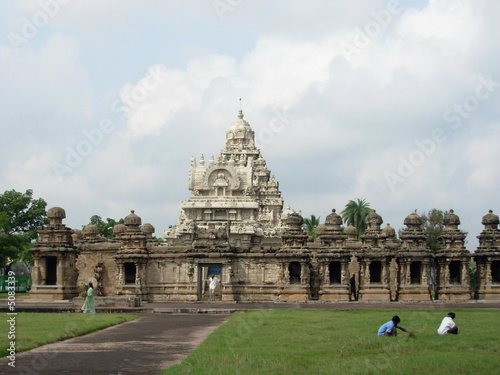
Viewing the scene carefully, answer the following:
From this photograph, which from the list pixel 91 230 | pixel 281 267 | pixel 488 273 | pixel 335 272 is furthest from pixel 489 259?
pixel 91 230

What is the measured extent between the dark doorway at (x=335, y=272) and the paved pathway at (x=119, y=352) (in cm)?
2238

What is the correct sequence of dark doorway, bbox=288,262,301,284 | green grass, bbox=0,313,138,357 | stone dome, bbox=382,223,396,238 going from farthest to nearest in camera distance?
stone dome, bbox=382,223,396,238 < dark doorway, bbox=288,262,301,284 < green grass, bbox=0,313,138,357

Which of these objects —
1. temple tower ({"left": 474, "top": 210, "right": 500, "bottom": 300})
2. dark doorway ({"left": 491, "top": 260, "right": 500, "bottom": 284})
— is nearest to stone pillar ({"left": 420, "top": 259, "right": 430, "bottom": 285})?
temple tower ({"left": 474, "top": 210, "right": 500, "bottom": 300})

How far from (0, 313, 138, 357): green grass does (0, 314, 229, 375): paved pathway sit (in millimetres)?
452

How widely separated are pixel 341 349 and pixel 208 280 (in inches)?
1309

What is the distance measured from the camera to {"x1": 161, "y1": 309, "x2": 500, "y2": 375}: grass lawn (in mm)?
19250

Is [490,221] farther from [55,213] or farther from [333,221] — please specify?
[55,213]

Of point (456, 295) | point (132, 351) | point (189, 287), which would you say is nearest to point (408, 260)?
point (456, 295)

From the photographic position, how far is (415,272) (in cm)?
5475

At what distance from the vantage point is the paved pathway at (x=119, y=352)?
19.7 metres

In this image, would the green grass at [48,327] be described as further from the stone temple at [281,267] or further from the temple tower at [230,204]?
the temple tower at [230,204]

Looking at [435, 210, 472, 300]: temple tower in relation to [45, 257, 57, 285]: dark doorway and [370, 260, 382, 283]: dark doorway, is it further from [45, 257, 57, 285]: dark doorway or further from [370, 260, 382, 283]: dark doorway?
[45, 257, 57, 285]: dark doorway

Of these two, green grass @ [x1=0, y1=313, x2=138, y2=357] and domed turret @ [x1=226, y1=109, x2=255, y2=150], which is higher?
domed turret @ [x1=226, y1=109, x2=255, y2=150]

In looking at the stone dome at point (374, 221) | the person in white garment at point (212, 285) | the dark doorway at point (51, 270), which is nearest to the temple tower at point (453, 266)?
the stone dome at point (374, 221)
